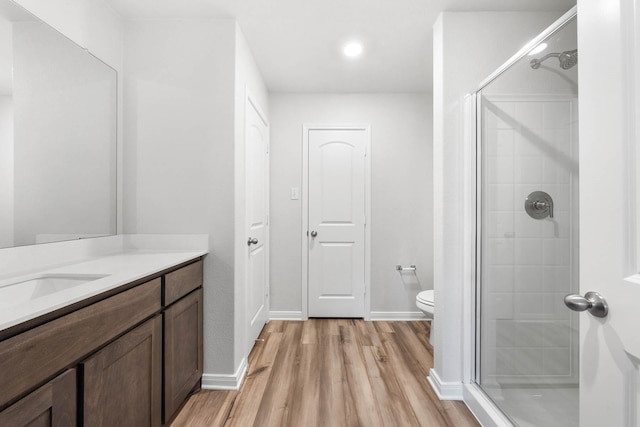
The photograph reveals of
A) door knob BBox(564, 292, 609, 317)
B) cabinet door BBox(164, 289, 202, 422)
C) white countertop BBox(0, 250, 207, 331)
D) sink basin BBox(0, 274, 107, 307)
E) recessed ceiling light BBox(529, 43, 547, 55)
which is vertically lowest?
cabinet door BBox(164, 289, 202, 422)

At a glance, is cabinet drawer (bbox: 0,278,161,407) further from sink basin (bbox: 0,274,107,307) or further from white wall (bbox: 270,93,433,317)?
white wall (bbox: 270,93,433,317)

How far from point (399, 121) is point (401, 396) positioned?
2.41 m

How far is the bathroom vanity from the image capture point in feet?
2.62

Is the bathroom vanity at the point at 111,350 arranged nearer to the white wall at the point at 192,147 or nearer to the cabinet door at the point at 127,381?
the cabinet door at the point at 127,381

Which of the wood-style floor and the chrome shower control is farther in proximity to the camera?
A: the wood-style floor

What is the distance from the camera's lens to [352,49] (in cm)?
236

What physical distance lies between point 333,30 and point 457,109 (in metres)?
0.97

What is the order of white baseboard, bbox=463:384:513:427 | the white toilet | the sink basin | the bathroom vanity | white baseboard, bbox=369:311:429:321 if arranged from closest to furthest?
the bathroom vanity < the sink basin < white baseboard, bbox=463:384:513:427 < the white toilet < white baseboard, bbox=369:311:429:321

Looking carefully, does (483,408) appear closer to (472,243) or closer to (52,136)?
(472,243)

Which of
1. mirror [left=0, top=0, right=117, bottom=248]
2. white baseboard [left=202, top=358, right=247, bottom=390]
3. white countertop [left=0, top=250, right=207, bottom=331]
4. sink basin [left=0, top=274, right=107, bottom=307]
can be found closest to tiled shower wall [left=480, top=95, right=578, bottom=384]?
white baseboard [left=202, top=358, right=247, bottom=390]

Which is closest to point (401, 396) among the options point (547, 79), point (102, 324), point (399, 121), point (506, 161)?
point (506, 161)

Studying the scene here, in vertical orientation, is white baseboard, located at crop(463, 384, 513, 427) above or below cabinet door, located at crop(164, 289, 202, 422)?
below

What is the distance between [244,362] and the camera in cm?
213

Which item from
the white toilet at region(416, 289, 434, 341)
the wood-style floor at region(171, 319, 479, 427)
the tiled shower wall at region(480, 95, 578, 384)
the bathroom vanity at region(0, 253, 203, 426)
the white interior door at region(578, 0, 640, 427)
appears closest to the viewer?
the white interior door at region(578, 0, 640, 427)
